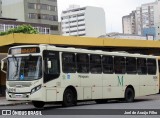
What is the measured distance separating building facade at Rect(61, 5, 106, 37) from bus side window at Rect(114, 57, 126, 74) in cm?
14341

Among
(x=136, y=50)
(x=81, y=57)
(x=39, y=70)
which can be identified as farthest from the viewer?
(x=136, y=50)

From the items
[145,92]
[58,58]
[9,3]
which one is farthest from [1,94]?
[9,3]

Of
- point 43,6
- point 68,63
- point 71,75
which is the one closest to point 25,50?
point 68,63

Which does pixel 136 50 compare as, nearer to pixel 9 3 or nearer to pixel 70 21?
pixel 9 3

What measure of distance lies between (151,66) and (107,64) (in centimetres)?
462

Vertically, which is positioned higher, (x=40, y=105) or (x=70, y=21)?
(x=70, y=21)

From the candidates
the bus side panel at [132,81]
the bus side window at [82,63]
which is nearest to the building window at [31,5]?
the bus side panel at [132,81]

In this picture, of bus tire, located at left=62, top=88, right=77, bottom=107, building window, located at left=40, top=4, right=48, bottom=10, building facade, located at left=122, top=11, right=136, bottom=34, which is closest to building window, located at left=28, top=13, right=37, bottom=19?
building window, located at left=40, top=4, right=48, bottom=10

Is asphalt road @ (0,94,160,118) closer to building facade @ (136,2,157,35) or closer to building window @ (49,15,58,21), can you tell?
building window @ (49,15,58,21)

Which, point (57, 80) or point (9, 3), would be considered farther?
point (9, 3)

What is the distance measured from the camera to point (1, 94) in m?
33.8

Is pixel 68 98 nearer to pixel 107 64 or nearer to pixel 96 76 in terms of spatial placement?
pixel 96 76

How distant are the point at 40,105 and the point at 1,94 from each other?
15.5m

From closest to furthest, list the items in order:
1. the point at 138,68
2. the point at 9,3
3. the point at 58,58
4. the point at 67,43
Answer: the point at 58,58
the point at 138,68
the point at 67,43
the point at 9,3
